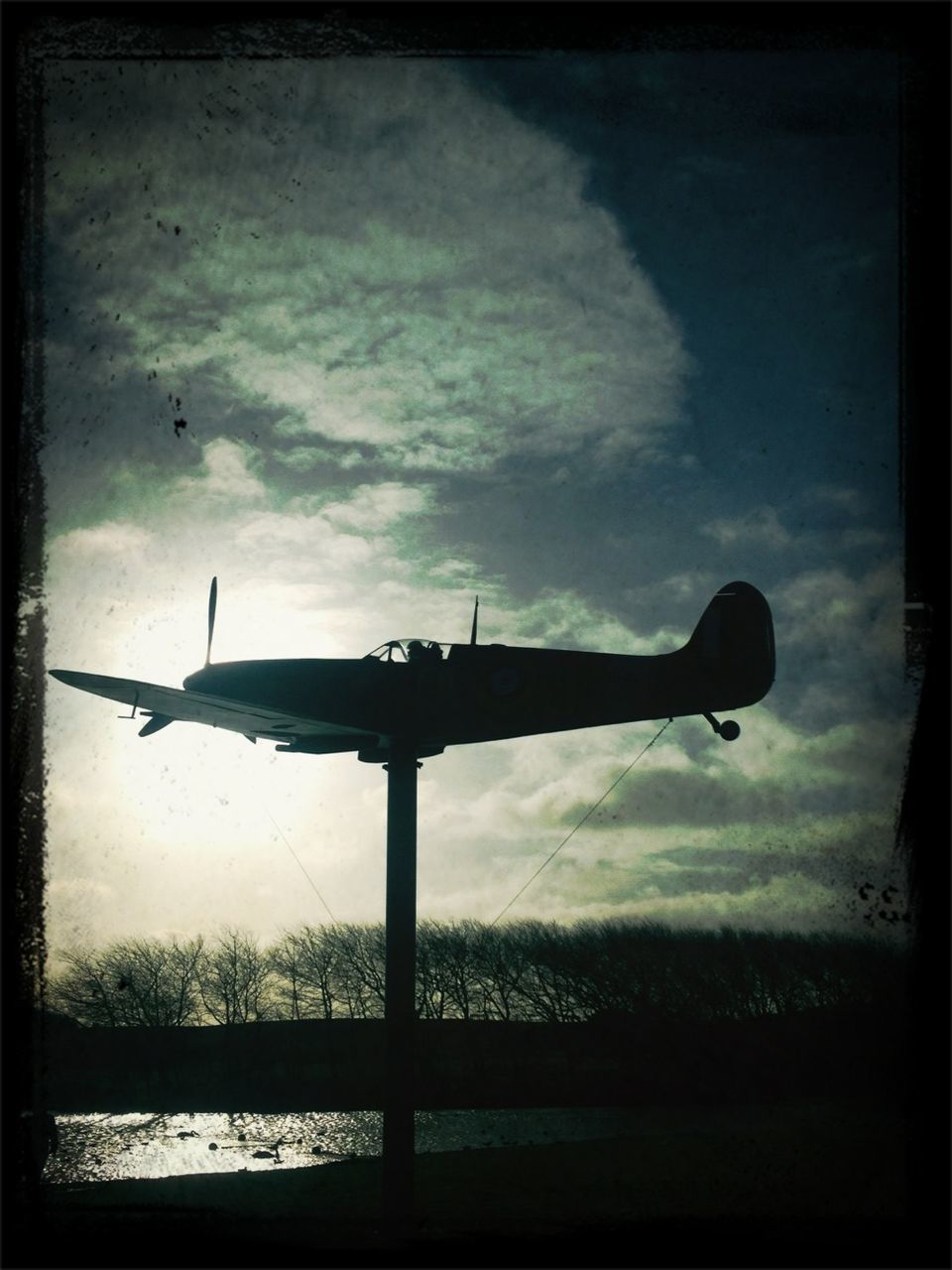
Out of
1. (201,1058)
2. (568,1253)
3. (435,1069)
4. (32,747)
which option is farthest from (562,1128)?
(32,747)

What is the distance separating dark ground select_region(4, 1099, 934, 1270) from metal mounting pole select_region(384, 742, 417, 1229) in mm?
546

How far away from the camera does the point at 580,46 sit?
962cm

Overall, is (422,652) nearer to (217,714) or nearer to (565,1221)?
(217,714)

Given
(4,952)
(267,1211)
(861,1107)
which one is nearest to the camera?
(4,952)

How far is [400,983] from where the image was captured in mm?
11938

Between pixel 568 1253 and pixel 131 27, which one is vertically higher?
pixel 131 27

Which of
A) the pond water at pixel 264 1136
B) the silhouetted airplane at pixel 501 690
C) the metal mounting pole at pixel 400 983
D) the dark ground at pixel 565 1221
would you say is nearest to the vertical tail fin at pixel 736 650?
the silhouetted airplane at pixel 501 690

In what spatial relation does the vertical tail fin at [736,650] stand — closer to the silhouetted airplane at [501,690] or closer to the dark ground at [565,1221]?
the silhouetted airplane at [501,690]

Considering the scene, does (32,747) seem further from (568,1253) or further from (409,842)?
(568,1253)

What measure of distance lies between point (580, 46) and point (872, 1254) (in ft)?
41.1

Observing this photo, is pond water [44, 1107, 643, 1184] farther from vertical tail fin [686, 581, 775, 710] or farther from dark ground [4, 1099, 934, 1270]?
vertical tail fin [686, 581, 775, 710]

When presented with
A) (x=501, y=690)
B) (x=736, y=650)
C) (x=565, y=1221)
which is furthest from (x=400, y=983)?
(x=736, y=650)

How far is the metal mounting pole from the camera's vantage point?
38.0ft

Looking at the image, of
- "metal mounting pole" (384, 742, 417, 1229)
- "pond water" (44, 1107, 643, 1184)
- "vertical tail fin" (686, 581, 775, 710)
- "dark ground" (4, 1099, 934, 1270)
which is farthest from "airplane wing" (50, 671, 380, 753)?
"pond water" (44, 1107, 643, 1184)
